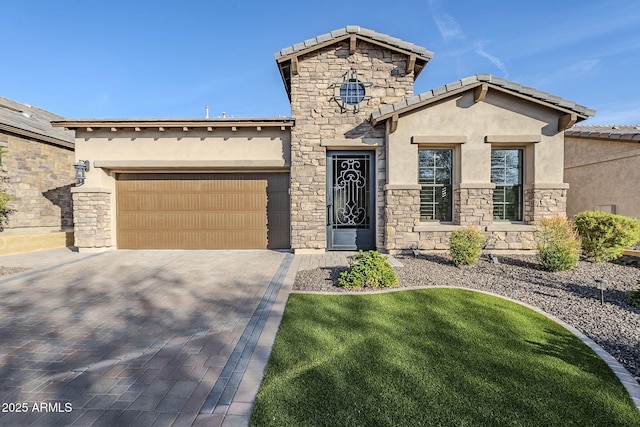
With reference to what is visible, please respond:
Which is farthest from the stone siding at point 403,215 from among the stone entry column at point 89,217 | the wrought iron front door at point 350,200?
the stone entry column at point 89,217

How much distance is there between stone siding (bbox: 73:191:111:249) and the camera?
369 inches

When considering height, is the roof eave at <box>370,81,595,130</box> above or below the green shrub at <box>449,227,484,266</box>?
above

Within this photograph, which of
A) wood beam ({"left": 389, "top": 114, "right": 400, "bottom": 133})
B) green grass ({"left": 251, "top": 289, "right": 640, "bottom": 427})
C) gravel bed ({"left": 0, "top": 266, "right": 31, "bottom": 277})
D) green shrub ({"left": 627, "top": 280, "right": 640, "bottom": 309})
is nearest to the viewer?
green grass ({"left": 251, "top": 289, "right": 640, "bottom": 427})

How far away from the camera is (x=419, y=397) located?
2.58 metres

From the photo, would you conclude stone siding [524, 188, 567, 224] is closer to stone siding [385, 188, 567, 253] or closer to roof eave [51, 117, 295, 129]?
stone siding [385, 188, 567, 253]

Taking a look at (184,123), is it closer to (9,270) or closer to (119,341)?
(9,270)

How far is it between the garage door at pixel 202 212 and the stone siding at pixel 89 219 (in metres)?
0.58

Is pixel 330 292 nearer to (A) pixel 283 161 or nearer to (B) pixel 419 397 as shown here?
(B) pixel 419 397

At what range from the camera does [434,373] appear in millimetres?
2920

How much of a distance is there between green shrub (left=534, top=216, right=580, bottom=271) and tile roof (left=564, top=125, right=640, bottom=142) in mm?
4916

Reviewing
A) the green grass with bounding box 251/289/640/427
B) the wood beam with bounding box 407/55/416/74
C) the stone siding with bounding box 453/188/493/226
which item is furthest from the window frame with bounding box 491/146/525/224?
the green grass with bounding box 251/289/640/427

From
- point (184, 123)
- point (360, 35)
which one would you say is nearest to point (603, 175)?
point (360, 35)

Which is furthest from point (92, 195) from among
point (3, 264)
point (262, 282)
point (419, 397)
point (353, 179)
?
point (419, 397)

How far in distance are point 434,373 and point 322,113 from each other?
25.4ft
